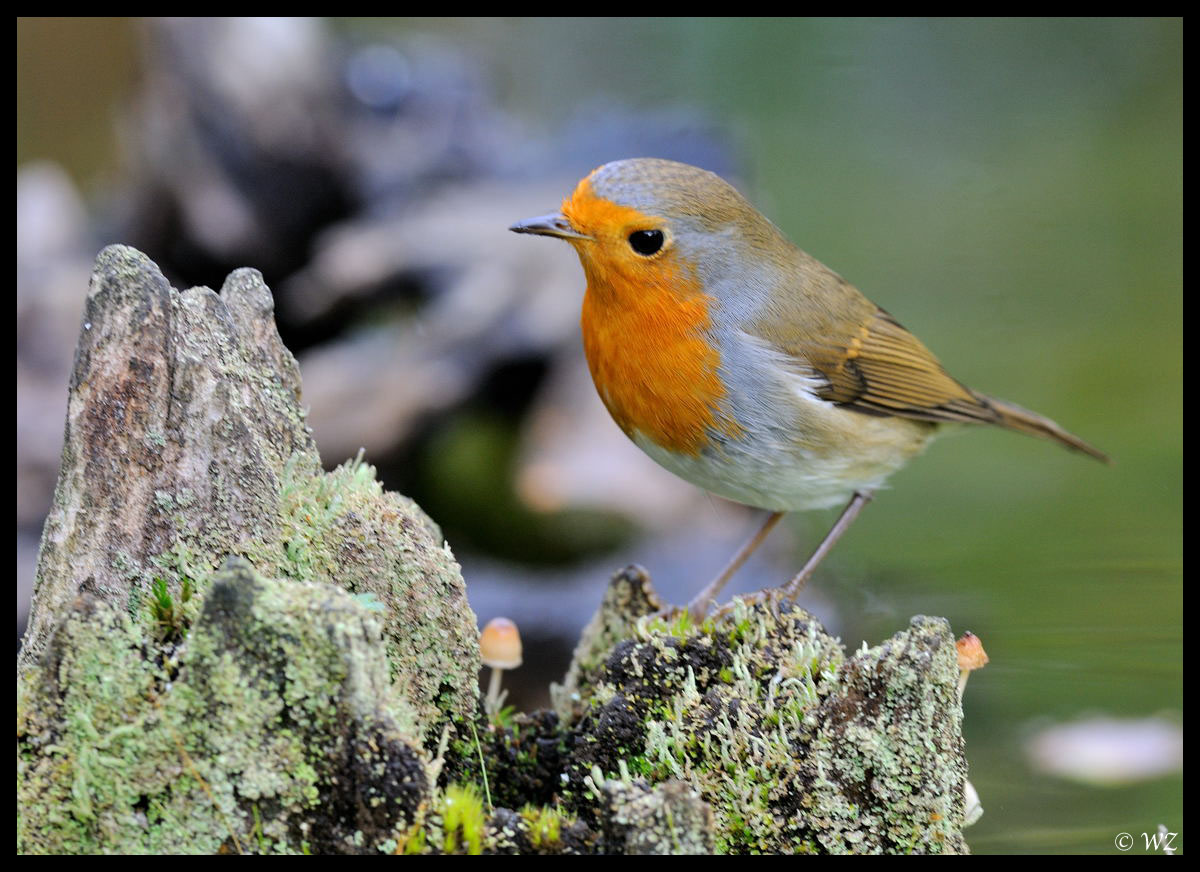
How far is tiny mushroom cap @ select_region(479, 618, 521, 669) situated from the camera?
2.75 m

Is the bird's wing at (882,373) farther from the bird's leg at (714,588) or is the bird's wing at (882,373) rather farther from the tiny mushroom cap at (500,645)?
the tiny mushroom cap at (500,645)

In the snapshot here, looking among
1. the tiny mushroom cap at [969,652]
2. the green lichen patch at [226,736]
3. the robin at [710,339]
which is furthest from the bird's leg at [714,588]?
the green lichen patch at [226,736]

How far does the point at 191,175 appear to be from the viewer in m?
6.04

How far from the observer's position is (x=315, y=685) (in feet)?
6.36

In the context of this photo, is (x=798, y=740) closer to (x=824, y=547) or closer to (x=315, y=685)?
(x=315, y=685)

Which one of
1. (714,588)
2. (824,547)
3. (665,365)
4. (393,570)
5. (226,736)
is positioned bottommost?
(226,736)

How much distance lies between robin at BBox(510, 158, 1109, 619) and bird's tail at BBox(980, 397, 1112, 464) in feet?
2.38

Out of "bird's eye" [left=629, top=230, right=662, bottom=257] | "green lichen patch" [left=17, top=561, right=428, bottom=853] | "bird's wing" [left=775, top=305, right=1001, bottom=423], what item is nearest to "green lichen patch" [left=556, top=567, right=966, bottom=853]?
"green lichen patch" [left=17, top=561, right=428, bottom=853]

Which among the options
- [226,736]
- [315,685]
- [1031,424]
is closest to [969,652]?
[315,685]

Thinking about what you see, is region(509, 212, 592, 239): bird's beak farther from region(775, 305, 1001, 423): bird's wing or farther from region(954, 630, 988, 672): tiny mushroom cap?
region(954, 630, 988, 672): tiny mushroom cap

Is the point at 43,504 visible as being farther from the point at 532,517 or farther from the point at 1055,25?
the point at 1055,25

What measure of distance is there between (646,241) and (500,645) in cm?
108

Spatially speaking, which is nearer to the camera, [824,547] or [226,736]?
[226,736]
